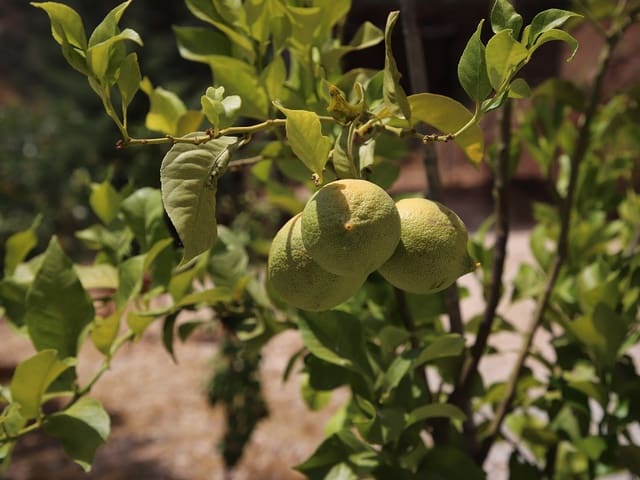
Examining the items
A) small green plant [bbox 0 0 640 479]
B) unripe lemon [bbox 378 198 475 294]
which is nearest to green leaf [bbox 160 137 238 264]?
small green plant [bbox 0 0 640 479]

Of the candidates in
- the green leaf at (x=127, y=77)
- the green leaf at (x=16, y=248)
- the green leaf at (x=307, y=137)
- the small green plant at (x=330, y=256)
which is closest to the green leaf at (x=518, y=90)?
the small green plant at (x=330, y=256)

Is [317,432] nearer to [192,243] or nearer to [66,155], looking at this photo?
[192,243]

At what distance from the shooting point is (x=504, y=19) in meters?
0.34

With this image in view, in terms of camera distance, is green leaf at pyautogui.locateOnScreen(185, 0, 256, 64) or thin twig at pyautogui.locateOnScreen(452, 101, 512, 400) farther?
thin twig at pyautogui.locateOnScreen(452, 101, 512, 400)

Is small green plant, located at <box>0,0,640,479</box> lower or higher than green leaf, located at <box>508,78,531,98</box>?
lower

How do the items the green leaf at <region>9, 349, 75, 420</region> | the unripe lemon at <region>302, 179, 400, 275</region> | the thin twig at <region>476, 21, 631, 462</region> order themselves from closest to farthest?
the unripe lemon at <region>302, 179, 400, 275</region>, the green leaf at <region>9, 349, 75, 420</region>, the thin twig at <region>476, 21, 631, 462</region>

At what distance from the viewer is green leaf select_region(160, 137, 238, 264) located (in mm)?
326

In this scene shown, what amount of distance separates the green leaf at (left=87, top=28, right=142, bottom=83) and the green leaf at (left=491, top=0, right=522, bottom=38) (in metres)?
0.19

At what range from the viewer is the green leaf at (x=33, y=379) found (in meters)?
0.44

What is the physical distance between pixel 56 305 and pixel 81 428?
101 millimetres

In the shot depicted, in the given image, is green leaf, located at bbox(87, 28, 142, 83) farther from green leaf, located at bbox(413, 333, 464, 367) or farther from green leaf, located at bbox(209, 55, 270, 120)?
green leaf, located at bbox(413, 333, 464, 367)

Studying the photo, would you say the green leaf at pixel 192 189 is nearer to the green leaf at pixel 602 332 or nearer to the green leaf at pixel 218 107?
the green leaf at pixel 218 107

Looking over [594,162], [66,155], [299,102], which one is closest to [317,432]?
[594,162]

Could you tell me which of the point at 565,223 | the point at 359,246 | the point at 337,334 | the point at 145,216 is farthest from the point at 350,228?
the point at 565,223
